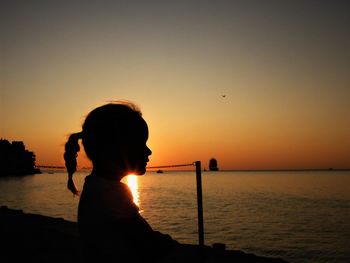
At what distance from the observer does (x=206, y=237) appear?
29.4 metres

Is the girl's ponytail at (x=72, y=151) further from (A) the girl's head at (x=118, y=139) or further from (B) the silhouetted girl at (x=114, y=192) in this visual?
(A) the girl's head at (x=118, y=139)

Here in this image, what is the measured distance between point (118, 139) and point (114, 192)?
0.93 feet

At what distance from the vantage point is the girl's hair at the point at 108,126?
1736mm

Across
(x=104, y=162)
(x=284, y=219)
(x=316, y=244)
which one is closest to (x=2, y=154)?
(x=284, y=219)

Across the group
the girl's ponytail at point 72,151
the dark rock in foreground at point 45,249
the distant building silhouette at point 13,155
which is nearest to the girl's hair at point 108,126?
the girl's ponytail at point 72,151

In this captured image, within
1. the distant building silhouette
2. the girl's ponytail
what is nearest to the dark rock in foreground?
the girl's ponytail

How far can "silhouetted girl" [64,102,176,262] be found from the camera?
146cm

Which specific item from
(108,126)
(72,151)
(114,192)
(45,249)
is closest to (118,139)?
(108,126)

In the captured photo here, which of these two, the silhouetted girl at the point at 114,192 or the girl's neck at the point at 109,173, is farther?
the girl's neck at the point at 109,173

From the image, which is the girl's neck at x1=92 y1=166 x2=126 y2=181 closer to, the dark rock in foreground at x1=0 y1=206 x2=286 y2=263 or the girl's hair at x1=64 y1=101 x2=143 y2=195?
the girl's hair at x1=64 y1=101 x2=143 y2=195

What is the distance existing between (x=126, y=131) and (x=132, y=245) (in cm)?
57

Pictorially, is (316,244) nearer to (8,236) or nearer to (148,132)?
(8,236)

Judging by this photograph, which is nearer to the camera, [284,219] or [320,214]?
[284,219]

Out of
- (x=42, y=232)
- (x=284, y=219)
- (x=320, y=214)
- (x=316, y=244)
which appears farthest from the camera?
(x=320, y=214)
